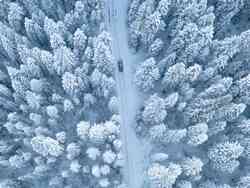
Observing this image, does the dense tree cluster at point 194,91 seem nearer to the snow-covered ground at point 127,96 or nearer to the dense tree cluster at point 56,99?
the snow-covered ground at point 127,96

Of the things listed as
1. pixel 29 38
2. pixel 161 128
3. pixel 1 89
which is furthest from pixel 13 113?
pixel 161 128

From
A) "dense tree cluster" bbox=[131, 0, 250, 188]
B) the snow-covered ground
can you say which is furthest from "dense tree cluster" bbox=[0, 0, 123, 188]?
"dense tree cluster" bbox=[131, 0, 250, 188]

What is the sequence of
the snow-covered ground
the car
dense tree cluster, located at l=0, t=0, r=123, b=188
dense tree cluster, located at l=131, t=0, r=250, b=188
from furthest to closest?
the car → the snow-covered ground → dense tree cluster, located at l=131, t=0, r=250, b=188 → dense tree cluster, located at l=0, t=0, r=123, b=188

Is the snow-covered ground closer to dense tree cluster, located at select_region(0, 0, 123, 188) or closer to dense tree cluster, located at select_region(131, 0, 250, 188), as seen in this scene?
dense tree cluster, located at select_region(131, 0, 250, 188)

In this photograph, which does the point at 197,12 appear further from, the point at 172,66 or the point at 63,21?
the point at 63,21

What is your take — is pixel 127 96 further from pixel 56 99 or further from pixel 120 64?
pixel 56 99

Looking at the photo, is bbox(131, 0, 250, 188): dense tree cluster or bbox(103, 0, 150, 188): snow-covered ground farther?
bbox(103, 0, 150, 188): snow-covered ground

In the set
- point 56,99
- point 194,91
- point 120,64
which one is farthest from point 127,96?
point 56,99
